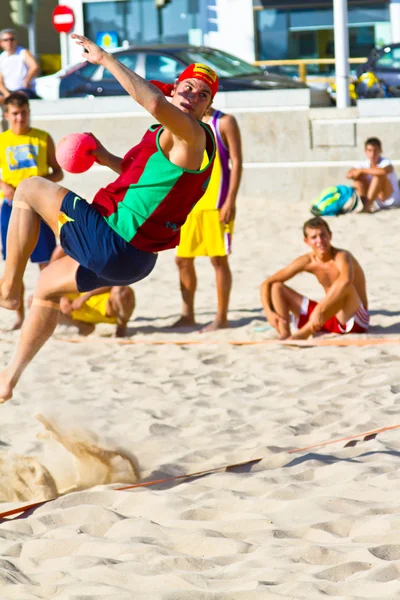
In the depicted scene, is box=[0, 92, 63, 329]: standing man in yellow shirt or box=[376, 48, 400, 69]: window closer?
box=[0, 92, 63, 329]: standing man in yellow shirt

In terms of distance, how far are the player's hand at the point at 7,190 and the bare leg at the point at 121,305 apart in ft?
3.73

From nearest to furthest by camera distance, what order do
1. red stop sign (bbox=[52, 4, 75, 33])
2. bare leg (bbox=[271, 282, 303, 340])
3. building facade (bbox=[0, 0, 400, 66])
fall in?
bare leg (bbox=[271, 282, 303, 340]), red stop sign (bbox=[52, 4, 75, 33]), building facade (bbox=[0, 0, 400, 66])

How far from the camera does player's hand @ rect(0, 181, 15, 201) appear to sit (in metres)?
7.39

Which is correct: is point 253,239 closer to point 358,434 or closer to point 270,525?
point 358,434

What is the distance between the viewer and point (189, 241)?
8109 millimetres

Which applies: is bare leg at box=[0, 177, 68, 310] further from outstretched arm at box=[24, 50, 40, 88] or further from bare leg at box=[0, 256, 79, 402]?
outstretched arm at box=[24, 50, 40, 88]

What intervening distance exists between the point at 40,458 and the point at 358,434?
5.34 ft

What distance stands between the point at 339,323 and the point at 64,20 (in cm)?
1553

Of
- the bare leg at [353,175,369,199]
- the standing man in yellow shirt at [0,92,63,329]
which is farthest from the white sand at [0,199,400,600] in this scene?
the bare leg at [353,175,369,199]

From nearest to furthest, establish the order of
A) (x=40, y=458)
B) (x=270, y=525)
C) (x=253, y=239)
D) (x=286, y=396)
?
(x=270, y=525) → (x=40, y=458) → (x=286, y=396) → (x=253, y=239)

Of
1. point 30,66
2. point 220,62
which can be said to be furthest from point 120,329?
point 220,62

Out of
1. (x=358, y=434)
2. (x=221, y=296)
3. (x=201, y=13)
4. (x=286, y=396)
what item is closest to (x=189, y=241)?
(x=221, y=296)

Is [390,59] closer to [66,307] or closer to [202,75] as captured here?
[66,307]

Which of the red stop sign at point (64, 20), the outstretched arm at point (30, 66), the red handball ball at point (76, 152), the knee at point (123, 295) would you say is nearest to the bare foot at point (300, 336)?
the knee at point (123, 295)
